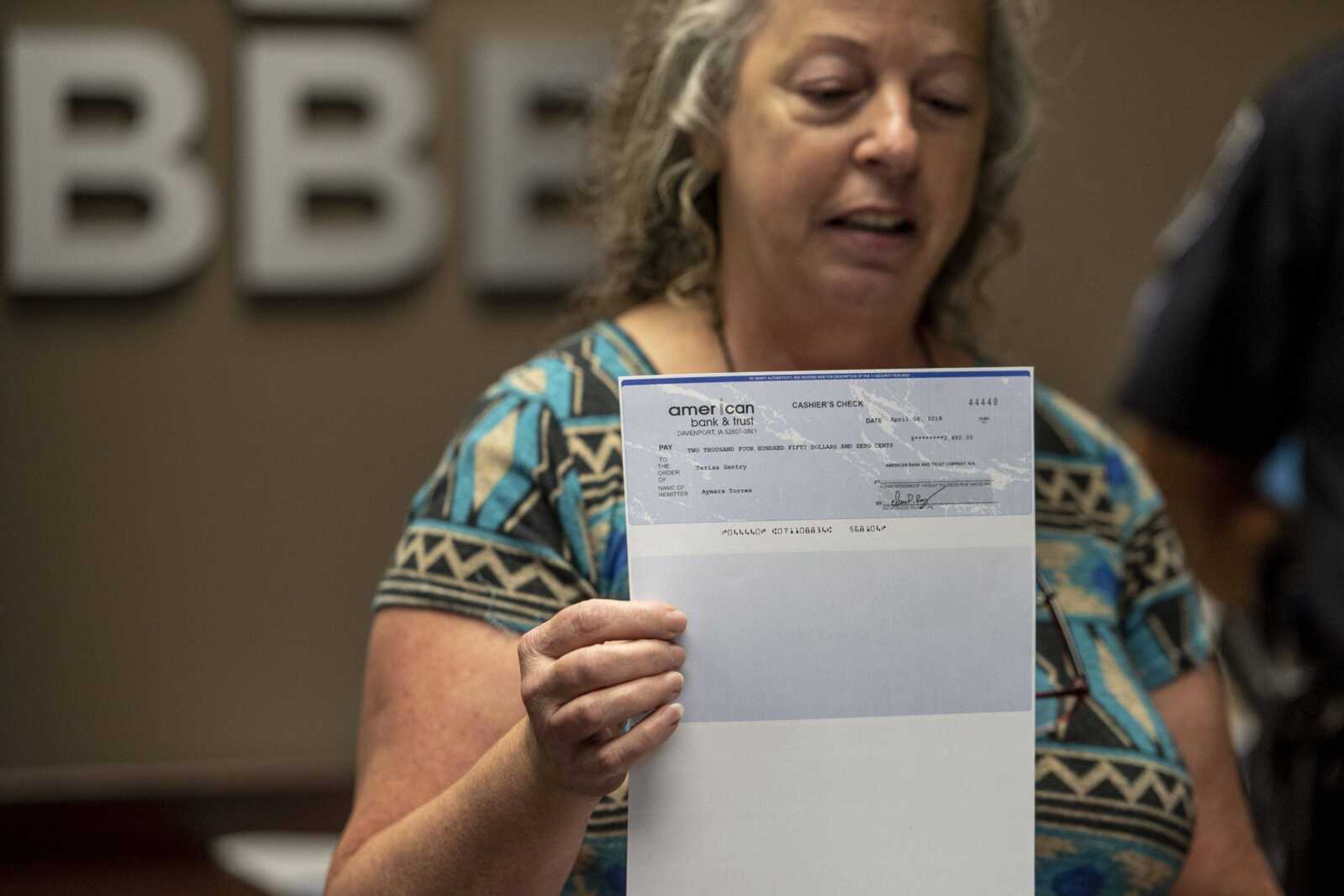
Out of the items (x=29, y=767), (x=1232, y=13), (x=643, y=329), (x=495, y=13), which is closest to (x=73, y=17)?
(x=495, y=13)

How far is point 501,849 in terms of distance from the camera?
1162 millimetres

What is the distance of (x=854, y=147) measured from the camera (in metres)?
1.36

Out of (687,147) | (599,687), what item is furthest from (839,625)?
(687,147)

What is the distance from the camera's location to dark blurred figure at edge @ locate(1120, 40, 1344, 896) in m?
1.96

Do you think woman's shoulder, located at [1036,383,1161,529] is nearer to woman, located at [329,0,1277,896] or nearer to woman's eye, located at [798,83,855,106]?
woman, located at [329,0,1277,896]

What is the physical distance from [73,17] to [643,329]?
2.79 metres

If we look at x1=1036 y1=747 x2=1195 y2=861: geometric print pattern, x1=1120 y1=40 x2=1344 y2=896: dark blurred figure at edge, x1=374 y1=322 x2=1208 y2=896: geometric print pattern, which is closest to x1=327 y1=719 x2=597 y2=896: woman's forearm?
x1=374 y1=322 x2=1208 y2=896: geometric print pattern

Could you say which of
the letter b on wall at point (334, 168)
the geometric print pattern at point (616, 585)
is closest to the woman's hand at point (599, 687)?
the geometric print pattern at point (616, 585)

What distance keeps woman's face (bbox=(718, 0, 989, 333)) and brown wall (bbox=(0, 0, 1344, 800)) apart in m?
2.48

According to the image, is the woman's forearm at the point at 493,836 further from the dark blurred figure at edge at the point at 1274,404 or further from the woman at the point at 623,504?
the dark blurred figure at edge at the point at 1274,404

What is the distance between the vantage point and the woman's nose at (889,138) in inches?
52.9

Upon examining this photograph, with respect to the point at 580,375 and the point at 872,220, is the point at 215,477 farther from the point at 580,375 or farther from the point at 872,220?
the point at 872,220

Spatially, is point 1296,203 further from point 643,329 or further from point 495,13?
point 495,13

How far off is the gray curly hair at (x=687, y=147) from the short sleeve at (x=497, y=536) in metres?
0.28
